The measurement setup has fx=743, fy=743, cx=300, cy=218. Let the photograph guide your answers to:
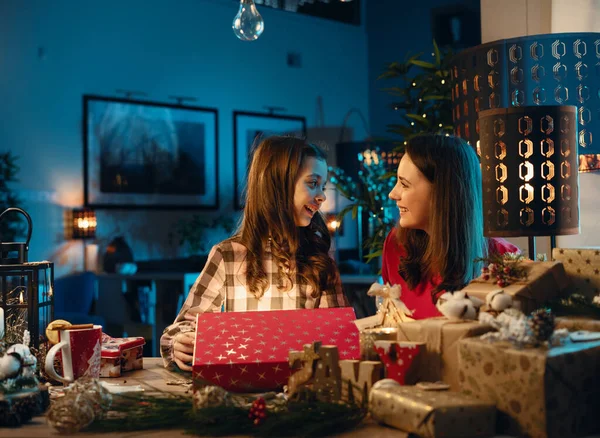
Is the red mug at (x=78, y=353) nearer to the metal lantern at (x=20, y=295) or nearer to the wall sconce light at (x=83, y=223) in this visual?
the metal lantern at (x=20, y=295)

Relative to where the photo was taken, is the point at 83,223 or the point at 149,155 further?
the point at 149,155

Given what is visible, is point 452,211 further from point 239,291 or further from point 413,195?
point 239,291

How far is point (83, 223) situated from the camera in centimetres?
745

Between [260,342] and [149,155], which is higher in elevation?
[149,155]

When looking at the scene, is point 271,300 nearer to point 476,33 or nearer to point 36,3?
point 36,3

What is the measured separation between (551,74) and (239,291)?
1062 millimetres

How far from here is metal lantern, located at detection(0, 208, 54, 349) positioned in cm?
157

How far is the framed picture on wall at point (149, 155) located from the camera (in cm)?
773

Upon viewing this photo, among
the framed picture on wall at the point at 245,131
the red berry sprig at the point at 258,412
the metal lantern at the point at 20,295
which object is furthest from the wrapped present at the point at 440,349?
the framed picture on wall at the point at 245,131

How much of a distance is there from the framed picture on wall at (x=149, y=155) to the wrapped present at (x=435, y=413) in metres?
6.94

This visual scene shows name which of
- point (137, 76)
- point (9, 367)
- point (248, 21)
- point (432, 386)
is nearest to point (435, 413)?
point (432, 386)

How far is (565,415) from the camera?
3.45 feet

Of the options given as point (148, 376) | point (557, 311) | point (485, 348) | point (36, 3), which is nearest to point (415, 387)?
point (485, 348)

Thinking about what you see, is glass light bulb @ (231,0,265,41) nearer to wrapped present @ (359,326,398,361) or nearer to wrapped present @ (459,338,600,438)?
wrapped present @ (359,326,398,361)
